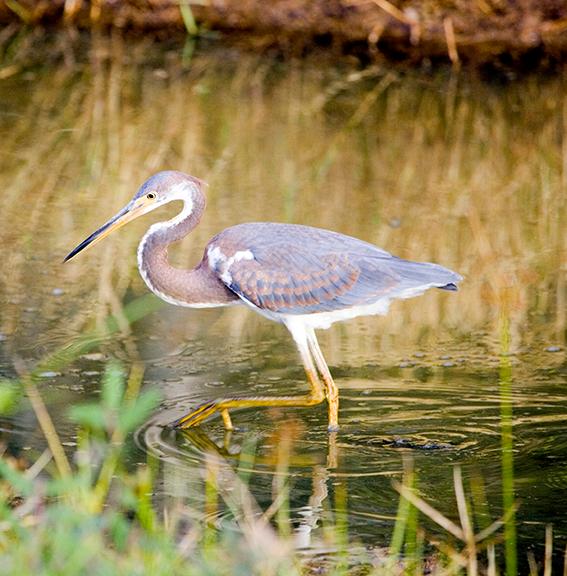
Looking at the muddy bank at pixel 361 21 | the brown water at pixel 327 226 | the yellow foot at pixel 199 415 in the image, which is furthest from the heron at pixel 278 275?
the muddy bank at pixel 361 21

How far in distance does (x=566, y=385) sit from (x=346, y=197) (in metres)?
2.64

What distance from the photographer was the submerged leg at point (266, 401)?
5.56m

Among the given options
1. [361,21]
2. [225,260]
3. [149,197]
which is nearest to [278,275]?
[225,260]

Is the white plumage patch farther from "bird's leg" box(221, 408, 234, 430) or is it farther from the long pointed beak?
"bird's leg" box(221, 408, 234, 430)

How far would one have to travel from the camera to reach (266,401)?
5.62 m

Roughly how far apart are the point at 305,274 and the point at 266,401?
1.86 ft

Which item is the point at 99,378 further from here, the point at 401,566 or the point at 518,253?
the point at 518,253

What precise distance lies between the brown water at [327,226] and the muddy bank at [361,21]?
657 millimetres

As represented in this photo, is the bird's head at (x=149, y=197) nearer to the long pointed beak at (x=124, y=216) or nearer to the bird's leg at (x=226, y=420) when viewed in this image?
the long pointed beak at (x=124, y=216)

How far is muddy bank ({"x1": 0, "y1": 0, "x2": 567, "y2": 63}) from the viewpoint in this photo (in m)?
11.6

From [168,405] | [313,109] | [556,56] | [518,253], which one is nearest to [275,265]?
[168,405]

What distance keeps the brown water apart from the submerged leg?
3.6 inches

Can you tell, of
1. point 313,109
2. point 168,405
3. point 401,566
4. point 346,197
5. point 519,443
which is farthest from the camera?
point 313,109

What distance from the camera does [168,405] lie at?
582 centimetres
